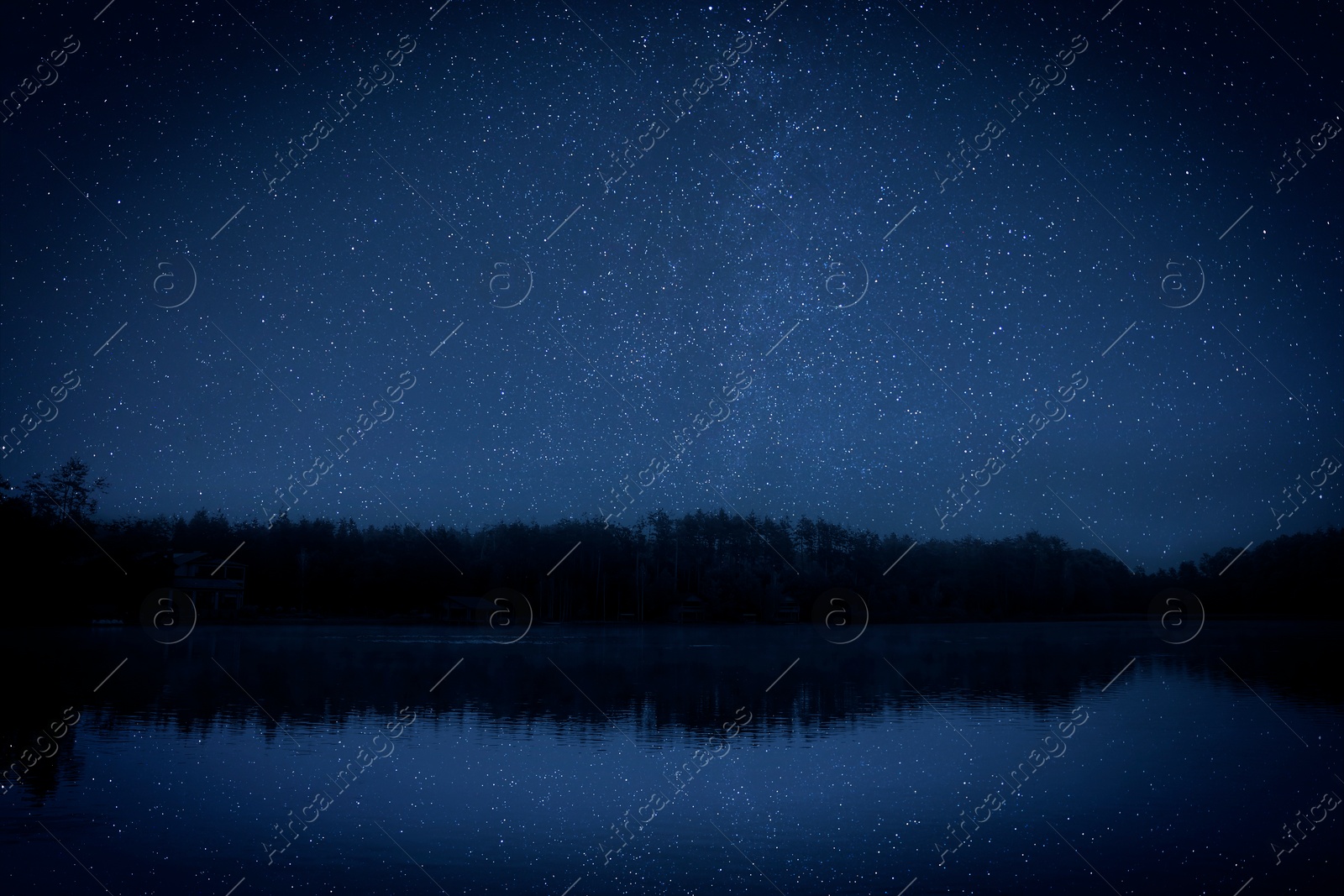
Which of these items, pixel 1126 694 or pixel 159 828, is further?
pixel 1126 694

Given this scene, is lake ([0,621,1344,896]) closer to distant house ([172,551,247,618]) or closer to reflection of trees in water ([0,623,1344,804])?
reflection of trees in water ([0,623,1344,804])

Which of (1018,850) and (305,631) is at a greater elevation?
(305,631)

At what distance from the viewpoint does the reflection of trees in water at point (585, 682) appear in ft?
51.6

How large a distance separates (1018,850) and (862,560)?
240 feet

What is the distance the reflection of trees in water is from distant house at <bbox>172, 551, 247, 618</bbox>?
10.3 m

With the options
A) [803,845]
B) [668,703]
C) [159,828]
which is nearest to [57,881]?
[159,828]

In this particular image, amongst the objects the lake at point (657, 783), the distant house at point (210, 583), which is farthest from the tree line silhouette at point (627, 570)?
the lake at point (657, 783)

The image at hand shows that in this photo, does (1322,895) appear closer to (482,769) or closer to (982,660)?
(482,769)

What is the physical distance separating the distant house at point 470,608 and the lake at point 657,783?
116 ft

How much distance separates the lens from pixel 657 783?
11805mm

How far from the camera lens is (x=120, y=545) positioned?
4378 centimetres

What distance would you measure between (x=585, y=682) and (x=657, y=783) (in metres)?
11.3

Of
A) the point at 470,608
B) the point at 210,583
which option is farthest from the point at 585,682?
the point at 470,608

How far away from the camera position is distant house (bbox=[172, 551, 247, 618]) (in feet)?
162
